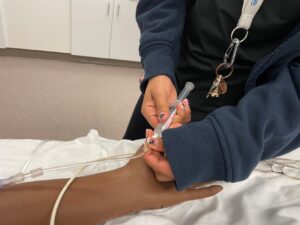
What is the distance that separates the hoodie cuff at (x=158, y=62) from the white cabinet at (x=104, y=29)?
174 centimetres

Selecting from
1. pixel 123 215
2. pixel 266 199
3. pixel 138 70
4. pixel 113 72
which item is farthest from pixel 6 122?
pixel 266 199

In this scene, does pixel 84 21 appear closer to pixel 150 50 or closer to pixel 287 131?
pixel 150 50

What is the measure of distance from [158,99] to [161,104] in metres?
0.02

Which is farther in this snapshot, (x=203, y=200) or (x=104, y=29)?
(x=104, y=29)

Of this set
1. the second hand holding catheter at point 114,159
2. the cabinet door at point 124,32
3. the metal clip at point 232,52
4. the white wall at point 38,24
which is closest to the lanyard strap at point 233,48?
the metal clip at point 232,52

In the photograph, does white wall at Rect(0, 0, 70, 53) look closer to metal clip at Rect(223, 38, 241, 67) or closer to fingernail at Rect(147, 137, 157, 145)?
metal clip at Rect(223, 38, 241, 67)

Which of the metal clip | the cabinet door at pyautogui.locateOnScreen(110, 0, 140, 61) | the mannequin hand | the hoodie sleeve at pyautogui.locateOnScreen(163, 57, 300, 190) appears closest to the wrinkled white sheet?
the mannequin hand

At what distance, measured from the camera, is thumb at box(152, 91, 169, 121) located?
620mm

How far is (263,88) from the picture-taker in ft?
2.02

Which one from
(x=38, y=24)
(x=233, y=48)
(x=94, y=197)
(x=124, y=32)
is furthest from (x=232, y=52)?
(x=38, y=24)

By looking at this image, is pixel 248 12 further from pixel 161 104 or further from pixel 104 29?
pixel 104 29

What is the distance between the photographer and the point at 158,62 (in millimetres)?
769

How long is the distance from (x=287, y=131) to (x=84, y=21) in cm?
219

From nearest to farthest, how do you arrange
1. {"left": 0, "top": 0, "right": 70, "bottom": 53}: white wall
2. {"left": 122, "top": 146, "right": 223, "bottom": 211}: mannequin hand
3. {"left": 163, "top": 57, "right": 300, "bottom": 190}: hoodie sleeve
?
{"left": 163, "top": 57, "right": 300, "bottom": 190}: hoodie sleeve → {"left": 122, "top": 146, "right": 223, "bottom": 211}: mannequin hand → {"left": 0, "top": 0, "right": 70, "bottom": 53}: white wall
